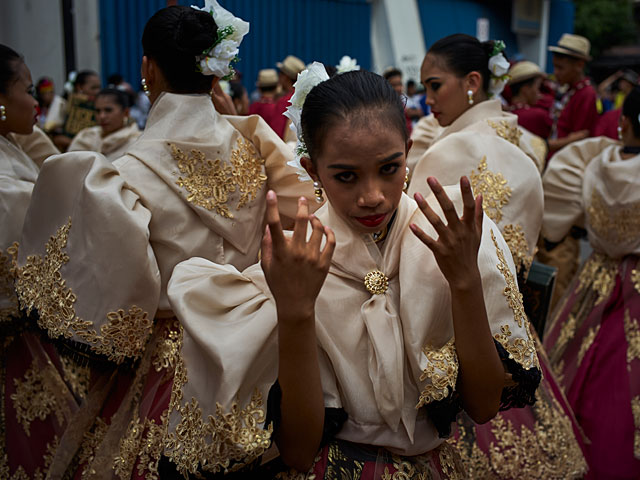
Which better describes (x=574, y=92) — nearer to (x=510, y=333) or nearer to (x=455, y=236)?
(x=510, y=333)

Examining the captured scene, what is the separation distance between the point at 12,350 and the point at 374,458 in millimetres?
1871

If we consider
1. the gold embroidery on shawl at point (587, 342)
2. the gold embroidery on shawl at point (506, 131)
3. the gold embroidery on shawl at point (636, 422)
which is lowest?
the gold embroidery on shawl at point (636, 422)

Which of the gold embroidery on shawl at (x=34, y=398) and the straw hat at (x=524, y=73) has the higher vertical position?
the straw hat at (x=524, y=73)

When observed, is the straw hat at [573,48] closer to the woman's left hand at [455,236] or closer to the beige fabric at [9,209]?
the beige fabric at [9,209]

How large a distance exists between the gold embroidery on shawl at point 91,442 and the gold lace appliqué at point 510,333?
4.96ft

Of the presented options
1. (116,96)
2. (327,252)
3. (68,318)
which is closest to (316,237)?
(327,252)

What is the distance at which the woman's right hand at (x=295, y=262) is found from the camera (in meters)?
1.41

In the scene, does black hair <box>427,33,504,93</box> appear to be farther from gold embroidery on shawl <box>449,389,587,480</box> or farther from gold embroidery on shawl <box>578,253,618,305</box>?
gold embroidery on shawl <box>449,389,587,480</box>

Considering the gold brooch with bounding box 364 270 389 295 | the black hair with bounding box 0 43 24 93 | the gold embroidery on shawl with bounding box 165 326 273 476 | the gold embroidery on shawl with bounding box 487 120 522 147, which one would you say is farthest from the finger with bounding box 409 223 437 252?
the black hair with bounding box 0 43 24 93

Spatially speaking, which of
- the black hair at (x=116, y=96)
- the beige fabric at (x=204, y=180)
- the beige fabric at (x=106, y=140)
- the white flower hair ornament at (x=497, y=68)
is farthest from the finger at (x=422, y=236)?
the black hair at (x=116, y=96)

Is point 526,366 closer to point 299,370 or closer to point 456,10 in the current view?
point 299,370

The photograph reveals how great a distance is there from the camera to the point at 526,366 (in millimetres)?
1705

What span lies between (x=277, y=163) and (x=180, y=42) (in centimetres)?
57

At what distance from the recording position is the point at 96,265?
222 centimetres
